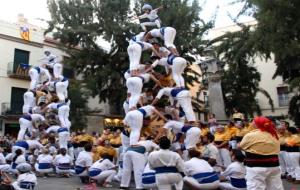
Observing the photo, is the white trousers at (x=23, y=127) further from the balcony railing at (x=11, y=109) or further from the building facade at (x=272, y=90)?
the building facade at (x=272, y=90)

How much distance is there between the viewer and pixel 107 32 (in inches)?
1110

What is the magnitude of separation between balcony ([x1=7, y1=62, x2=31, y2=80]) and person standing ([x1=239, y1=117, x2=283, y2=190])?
88.8 feet

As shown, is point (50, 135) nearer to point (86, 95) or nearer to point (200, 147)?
point (200, 147)

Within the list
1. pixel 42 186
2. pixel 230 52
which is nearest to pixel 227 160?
pixel 42 186

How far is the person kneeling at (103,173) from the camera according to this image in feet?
37.8

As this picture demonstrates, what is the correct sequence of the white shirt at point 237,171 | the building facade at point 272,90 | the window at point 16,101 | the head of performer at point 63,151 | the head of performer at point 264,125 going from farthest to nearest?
1. the building facade at point 272,90
2. the window at point 16,101
3. the head of performer at point 63,151
4. the white shirt at point 237,171
5. the head of performer at point 264,125

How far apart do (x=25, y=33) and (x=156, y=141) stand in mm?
24786

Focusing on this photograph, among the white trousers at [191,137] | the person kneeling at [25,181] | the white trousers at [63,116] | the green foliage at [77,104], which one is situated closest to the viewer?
the person kneeling at [25,181]

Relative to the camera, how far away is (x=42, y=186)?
1142 cm

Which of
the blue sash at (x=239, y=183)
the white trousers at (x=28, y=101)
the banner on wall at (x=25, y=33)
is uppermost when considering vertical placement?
the banner on wall at (x=25, y=33)

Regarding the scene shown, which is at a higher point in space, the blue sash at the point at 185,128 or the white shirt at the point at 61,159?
the blue sash at the point at 185,128

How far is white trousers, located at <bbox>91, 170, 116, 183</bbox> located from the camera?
453 inches

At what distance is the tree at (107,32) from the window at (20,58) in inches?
143

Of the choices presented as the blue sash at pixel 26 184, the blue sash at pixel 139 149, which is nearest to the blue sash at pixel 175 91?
the blue sash at pixel 139 149
